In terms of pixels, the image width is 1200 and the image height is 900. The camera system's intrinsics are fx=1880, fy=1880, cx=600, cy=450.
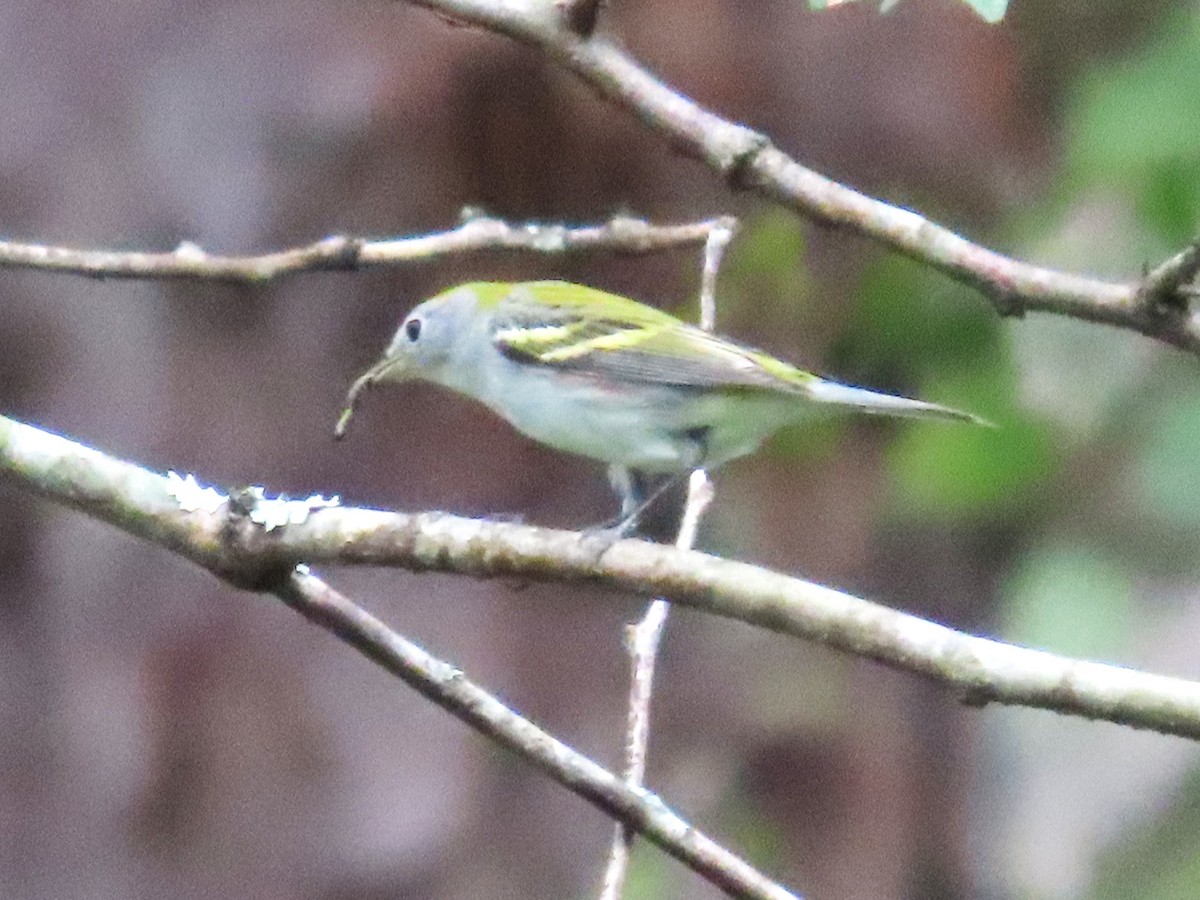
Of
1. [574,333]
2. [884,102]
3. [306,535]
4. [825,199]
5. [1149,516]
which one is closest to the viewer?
[306,535]

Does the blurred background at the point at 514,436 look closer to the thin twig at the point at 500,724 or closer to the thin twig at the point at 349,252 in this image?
the thin twig at the point at 349,252

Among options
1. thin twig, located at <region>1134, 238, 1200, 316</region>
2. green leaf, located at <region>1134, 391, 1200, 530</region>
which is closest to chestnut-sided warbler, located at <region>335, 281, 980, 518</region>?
thin twig, located at <region>1134, 238, 1200, 316</region>

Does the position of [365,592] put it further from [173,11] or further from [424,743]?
[173,11]

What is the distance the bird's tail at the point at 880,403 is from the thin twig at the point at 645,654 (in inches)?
12.0

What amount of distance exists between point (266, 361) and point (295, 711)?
2.40 feet

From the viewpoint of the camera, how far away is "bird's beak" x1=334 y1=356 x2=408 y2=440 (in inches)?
145

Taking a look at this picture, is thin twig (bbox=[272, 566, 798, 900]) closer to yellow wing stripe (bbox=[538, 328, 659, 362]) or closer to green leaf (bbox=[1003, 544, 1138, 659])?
yellow wing stripe (bbox=[538, 328, 659, 362])

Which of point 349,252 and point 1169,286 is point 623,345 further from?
point 1169,286

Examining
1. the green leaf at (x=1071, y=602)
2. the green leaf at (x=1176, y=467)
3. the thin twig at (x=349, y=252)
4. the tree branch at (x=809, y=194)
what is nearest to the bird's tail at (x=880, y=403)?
the tree branch at (x=809, y=194)

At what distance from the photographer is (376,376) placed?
12.3 ft

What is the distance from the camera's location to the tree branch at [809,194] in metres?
2.40

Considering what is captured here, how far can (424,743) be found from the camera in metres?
3.92

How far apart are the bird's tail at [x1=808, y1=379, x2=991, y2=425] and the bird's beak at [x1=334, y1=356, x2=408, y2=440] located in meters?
0.88

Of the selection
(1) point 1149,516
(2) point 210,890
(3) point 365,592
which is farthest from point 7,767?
(1) point 1149,516
